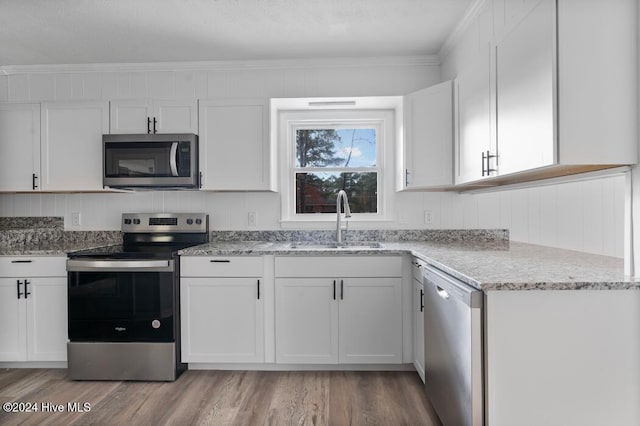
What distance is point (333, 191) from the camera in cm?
331

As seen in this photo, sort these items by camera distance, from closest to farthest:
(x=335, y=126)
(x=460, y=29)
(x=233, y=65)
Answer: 1. (x=460, y=29)
2. (x=233, y=65)
3. (x=335, y=126)

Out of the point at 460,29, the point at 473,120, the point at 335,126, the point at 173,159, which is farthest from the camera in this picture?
the point at 335,126

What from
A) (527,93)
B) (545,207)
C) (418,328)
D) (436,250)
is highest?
(527,93)

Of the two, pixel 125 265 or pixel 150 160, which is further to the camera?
pixel 150 160

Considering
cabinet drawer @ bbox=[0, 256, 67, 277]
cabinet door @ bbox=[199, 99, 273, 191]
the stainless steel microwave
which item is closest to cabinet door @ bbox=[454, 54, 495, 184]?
cabinet door @ bbox=[199, 99, 273, 191]

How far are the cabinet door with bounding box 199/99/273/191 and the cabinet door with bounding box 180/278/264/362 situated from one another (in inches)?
31.5

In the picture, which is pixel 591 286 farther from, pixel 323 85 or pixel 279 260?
pixel 323 85

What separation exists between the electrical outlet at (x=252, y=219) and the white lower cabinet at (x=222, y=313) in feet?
2.11

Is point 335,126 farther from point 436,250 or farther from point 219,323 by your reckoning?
point 219,323

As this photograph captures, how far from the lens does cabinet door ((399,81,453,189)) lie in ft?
8.53

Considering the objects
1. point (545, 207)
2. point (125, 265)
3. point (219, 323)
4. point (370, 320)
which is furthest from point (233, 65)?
point (545, 207)

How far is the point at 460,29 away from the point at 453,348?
81.8 inches

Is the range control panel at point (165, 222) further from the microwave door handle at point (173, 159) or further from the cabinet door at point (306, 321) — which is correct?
the cabinet door at point (306, 321)

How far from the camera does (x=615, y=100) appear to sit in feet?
4.57
